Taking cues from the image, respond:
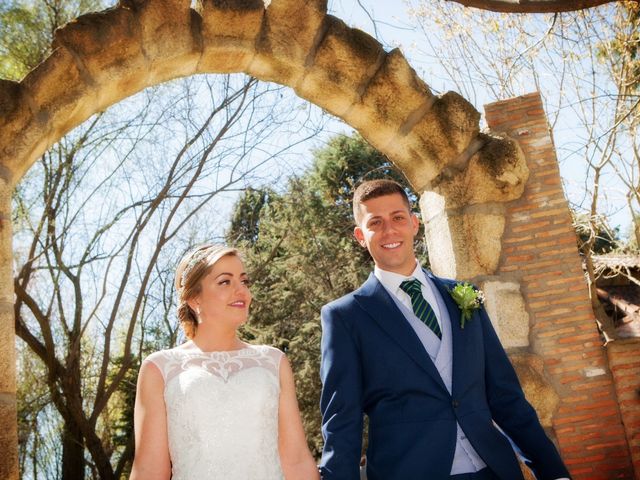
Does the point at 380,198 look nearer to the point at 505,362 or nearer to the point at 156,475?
the point at 505,362

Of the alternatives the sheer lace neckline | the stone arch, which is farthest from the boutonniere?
the stone arch

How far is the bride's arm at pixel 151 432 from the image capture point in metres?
2.31

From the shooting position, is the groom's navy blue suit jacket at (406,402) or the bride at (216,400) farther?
the bride at (216,400)

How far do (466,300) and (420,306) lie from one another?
200 mm

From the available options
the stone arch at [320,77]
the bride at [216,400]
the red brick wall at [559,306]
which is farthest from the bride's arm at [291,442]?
the red brick wall at [559,306]

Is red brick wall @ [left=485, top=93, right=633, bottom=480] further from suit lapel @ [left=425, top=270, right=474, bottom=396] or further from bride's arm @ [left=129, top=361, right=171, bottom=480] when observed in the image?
bride's arm @ [left=129, top=361, right=171, bottom=480]

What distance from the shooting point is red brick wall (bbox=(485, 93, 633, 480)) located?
3793mm

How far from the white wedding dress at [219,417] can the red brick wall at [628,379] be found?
8.13 feet

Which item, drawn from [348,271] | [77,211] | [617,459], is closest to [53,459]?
[77,211]

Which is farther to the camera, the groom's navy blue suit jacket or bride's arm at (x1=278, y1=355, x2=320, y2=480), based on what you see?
bride's arm at (x1=278, y1=355, x2=320, y2=480)

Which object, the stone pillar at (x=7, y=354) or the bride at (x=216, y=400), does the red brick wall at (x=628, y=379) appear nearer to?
the bride at (x=216, y=400)

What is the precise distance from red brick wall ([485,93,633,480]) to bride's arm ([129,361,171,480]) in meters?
2.57

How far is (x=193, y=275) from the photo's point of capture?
2682 millimetres

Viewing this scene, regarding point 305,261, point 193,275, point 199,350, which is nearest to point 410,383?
point 199,350
